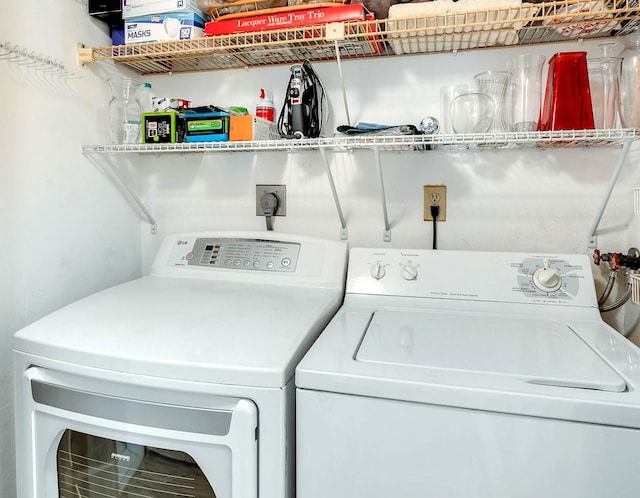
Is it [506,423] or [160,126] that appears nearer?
[506,423]

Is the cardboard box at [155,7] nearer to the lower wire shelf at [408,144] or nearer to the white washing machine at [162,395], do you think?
the lower wire shelf at [408,144]

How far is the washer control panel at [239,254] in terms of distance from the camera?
151 centimetres

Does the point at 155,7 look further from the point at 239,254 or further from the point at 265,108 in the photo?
the point at 239,254

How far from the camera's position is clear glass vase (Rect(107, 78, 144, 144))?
1.66m

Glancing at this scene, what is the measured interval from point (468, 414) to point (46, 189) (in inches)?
53.4

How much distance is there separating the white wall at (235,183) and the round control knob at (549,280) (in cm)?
22

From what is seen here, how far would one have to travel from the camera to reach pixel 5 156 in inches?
50.4

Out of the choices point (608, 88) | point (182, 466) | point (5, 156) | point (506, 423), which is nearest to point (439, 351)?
point (506, 423)

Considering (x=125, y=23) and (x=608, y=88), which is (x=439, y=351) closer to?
(x=608, y=88)

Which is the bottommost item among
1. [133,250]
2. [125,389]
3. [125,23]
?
[125,389]

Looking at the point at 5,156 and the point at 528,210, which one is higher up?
the point at 5,156

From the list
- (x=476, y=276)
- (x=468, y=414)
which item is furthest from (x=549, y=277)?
(x=468, y=414)

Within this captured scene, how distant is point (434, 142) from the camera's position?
1197 mm

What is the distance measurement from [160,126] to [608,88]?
4.45 ft
